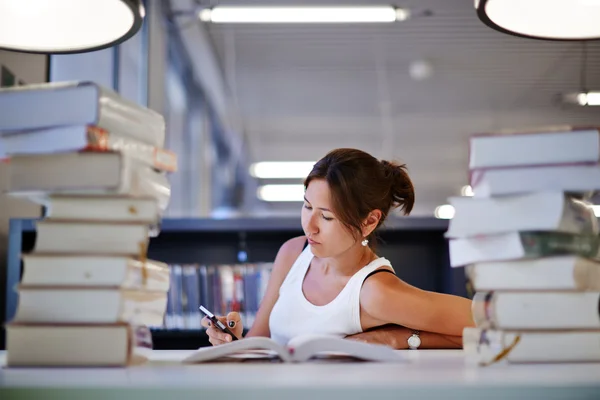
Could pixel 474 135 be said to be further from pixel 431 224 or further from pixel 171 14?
pixel 171 14

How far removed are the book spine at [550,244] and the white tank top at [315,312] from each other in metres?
0.98

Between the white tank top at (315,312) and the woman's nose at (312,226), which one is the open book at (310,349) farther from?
the woman's nose at (312,226)

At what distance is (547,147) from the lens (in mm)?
1054

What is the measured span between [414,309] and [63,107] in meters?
1.15

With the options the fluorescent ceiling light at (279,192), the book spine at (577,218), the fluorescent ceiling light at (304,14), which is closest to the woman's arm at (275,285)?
the book spine at (577,218)

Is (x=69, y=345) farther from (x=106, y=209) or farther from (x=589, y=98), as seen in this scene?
(x=589, y=98)

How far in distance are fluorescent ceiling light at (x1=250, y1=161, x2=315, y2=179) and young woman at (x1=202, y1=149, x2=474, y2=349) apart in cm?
847

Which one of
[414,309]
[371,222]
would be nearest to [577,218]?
[414,309]

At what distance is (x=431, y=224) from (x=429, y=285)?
426 mm

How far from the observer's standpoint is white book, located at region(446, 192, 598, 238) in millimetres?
1038

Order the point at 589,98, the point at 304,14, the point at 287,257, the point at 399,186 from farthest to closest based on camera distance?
1. the point at 589,98
2. the point at 304,14
3. the point at 287,257
4. the point at 399,186

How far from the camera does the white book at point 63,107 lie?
1020mm

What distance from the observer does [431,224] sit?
3.14m

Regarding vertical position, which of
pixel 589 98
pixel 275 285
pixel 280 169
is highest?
pixel 589 98
